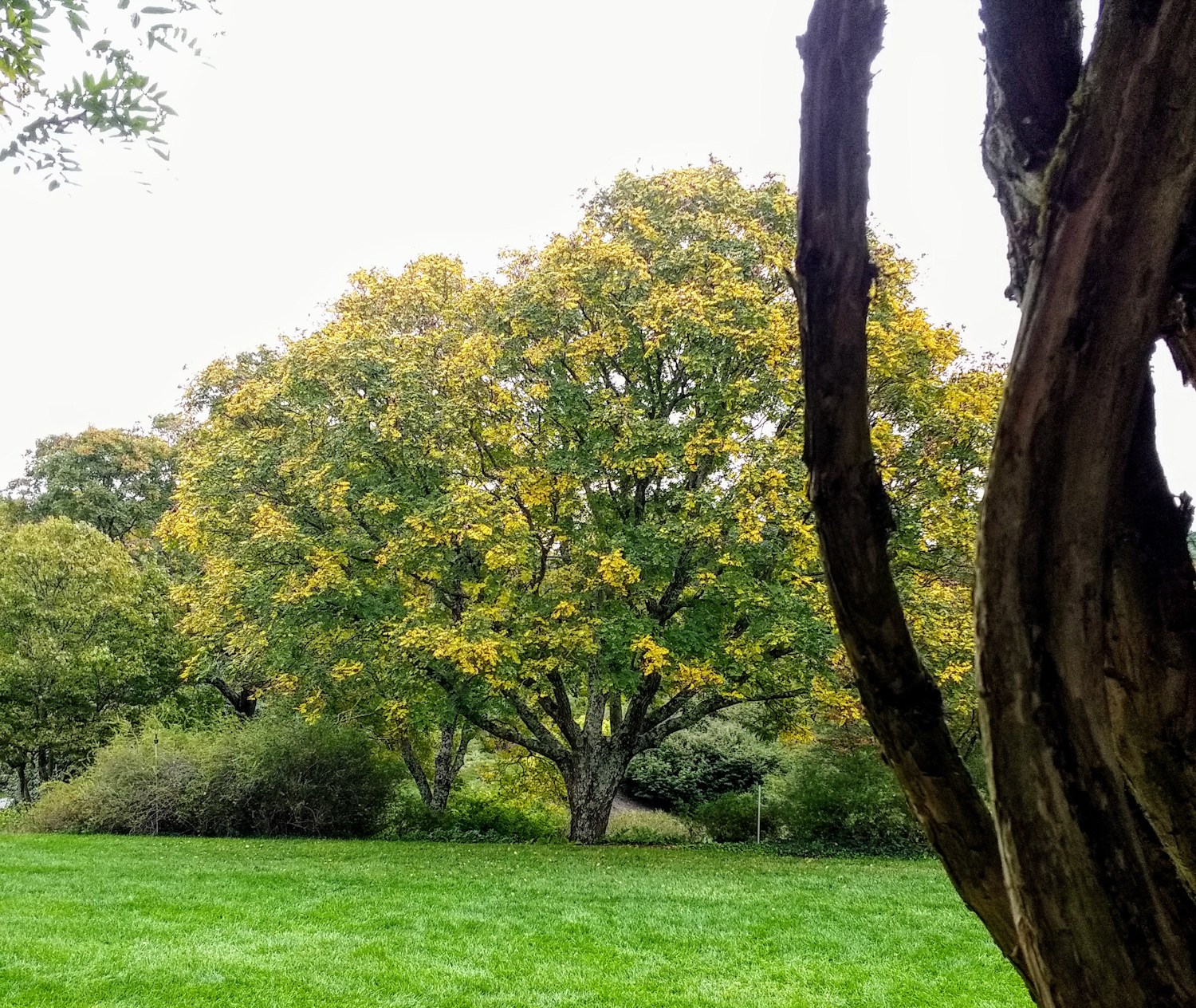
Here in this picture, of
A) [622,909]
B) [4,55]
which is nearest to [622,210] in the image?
[622,909]

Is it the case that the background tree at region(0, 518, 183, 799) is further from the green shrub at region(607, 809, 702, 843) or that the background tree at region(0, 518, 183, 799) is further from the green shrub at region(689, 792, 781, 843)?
the green shrub at region(689, 792, 781, 843)

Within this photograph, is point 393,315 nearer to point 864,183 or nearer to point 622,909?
point 622,909

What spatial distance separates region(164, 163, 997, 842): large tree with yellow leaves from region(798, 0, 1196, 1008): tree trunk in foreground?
32.3ft

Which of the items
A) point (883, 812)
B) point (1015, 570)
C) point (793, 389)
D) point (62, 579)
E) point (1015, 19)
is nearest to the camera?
point (1015, 570)

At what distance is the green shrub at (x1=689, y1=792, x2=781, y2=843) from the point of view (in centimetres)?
1725

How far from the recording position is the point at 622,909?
28.1ft

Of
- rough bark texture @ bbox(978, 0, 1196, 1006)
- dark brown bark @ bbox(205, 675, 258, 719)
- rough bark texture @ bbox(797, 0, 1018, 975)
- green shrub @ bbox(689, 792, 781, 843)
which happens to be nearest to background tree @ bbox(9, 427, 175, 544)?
dark brown bark @ bbox(205, 675, 258, 719)

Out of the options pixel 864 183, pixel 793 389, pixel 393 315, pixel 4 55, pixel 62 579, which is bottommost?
pixel 864 183

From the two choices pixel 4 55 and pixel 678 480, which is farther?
pixel 678 480

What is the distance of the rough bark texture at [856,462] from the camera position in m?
1.19

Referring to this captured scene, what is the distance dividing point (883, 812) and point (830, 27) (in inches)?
654

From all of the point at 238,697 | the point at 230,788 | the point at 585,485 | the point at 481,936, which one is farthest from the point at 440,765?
the point at 481,936

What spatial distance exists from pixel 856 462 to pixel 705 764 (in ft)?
63.2

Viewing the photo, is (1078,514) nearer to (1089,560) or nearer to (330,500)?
(1089,560)
